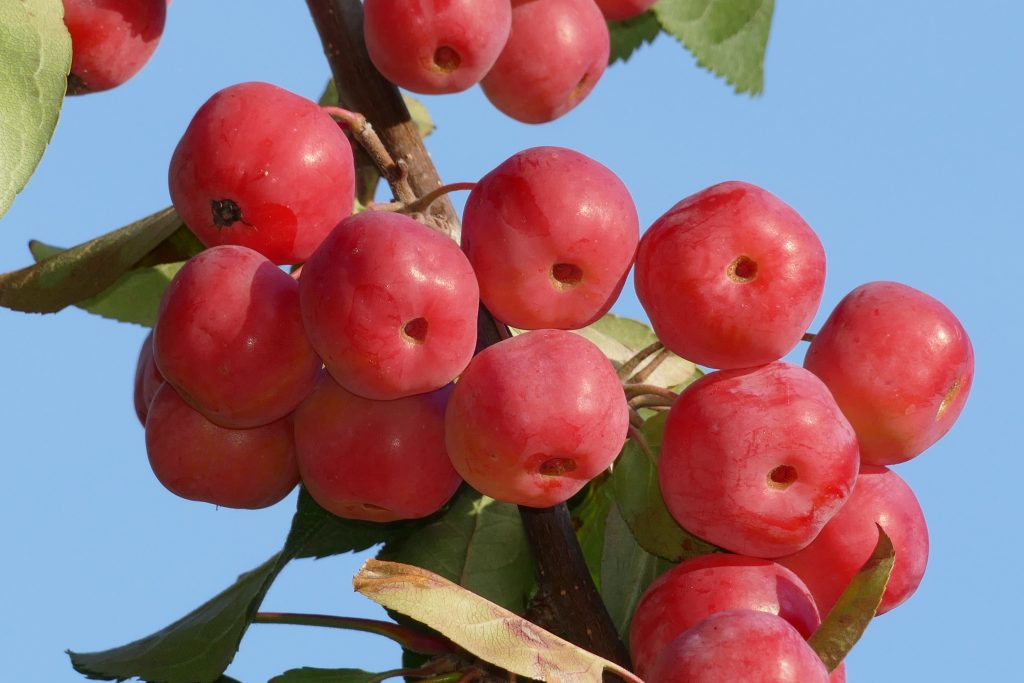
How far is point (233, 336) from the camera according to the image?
147 centimetres

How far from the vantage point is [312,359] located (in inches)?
60.4


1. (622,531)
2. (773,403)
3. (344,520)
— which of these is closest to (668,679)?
(773,403)

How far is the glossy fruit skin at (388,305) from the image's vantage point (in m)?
1.40

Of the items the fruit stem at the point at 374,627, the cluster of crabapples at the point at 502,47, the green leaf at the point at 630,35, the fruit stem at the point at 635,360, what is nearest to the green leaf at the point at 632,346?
the fruit stem at the point at 635,360

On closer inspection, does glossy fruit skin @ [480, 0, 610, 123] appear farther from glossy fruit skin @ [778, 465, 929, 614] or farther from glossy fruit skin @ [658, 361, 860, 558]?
glossy fruit skin @ [778, 465, 929, 614]

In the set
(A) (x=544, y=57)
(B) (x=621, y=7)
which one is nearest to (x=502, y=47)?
(A) (x=544, y=57)

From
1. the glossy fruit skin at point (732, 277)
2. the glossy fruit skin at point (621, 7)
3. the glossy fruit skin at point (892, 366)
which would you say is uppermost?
the glossy fruit skin at point (621, 7)

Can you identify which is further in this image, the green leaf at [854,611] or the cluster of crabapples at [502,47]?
the cluster of crabapples at [502,47]

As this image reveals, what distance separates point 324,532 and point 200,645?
0.23 metres

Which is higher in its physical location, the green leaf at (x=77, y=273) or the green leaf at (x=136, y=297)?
the green leaf at (x=77, y=273)

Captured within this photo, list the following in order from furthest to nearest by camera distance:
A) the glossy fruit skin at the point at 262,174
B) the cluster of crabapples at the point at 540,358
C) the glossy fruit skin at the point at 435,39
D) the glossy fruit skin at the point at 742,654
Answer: the glossy fruit skin at the point at 435,39 < the glossy fruit skin at the point at 262,174 < the cluster of crabapples at the point at 540,358 < the glossy fruit skin at the point at 742,654

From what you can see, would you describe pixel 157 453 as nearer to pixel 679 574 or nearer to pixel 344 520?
pixel 344 520

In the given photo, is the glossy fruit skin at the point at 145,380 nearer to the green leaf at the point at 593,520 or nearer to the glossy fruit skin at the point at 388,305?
the glossy fruit skin at the point at 388,305

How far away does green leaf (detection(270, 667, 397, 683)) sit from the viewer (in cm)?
172
